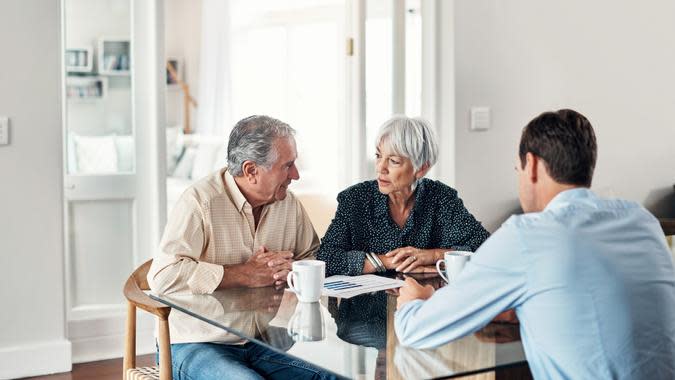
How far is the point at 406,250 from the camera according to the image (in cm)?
250

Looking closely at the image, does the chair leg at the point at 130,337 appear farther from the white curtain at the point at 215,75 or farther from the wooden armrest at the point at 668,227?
the white curtain at the point at 215,75

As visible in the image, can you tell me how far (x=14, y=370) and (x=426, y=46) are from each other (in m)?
2.34

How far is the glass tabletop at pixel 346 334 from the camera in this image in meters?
1.57

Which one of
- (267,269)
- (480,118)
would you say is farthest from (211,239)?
(480,118)

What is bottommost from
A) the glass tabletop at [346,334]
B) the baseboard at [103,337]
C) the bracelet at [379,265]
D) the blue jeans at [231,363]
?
the baseboard at [103,337]

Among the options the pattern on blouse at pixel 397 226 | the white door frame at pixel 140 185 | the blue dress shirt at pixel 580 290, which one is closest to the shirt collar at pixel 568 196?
the blue dress shirt at pixel 580 290

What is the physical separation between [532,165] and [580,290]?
0.27 m

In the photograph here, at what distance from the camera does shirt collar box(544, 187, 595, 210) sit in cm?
158

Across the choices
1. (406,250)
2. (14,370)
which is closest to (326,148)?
(14,370)

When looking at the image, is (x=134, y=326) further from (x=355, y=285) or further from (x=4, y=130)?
(x=4, y=130)

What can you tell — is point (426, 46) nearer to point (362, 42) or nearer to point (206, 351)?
point (362, 42)

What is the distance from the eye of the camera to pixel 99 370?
3.71 metres

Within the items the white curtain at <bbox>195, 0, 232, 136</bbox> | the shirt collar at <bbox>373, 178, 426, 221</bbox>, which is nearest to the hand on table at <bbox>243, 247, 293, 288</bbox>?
the shirt collar at <bbox>373, 178, 426, 221</bbox>

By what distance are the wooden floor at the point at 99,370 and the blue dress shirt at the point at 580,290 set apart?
93.7 inches
